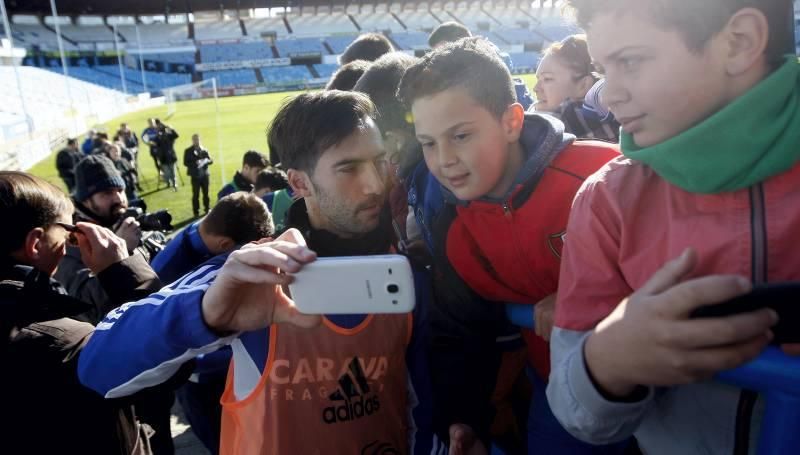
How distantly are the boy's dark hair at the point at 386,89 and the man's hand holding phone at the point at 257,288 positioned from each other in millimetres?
1227

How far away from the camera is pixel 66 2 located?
51.5 meters

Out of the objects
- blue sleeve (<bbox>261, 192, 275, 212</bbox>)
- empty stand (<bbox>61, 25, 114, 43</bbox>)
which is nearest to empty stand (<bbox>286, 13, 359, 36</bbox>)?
empty stand (<bbox>61, 25, 114, 43</bbox>)

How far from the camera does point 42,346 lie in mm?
1729

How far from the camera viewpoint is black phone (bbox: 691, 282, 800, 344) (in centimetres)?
63

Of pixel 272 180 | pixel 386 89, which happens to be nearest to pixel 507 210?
pixel 386 89

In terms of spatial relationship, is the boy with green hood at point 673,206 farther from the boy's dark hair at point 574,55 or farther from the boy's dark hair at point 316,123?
the boy's dark hair at point 574,55

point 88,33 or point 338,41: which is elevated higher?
point 88,33

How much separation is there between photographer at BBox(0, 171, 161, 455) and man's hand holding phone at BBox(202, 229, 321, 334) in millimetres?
780

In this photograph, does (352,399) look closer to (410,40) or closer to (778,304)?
(778,304)

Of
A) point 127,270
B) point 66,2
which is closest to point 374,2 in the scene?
point 66,2

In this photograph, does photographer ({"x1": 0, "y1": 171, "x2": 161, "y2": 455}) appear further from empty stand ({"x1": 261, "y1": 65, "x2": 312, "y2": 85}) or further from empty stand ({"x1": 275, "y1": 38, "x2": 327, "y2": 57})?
empty stand ({"x1": 275, "y1": 38, "x2": 327, "y2": 57})

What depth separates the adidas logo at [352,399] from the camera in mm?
1521

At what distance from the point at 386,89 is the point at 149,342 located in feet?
5.41

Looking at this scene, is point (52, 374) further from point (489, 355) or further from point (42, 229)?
point (489, 355)
